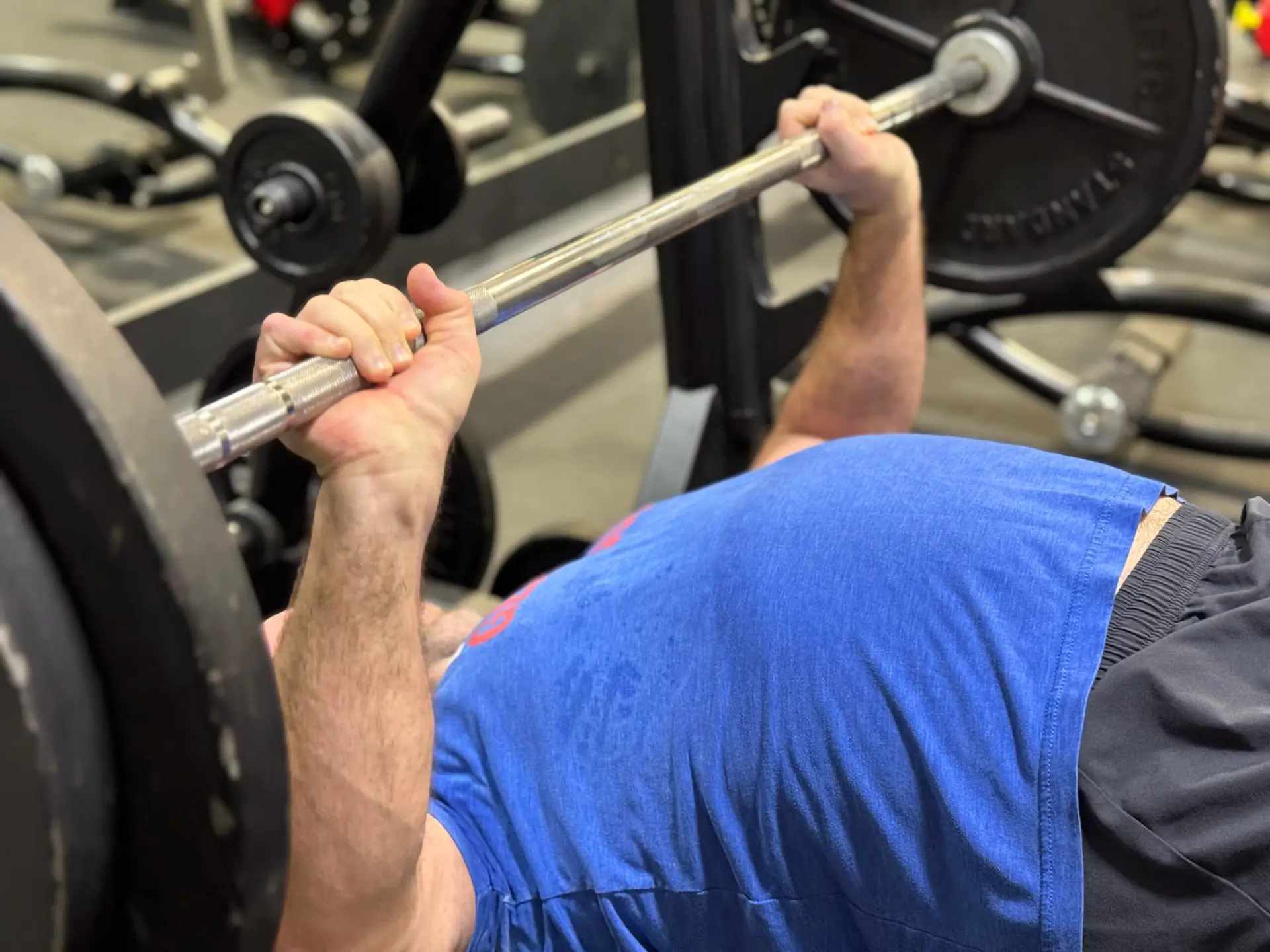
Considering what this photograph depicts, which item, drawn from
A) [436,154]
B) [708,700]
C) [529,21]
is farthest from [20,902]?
[529,21]

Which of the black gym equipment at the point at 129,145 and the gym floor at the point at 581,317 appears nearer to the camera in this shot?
the gym floor at the point at 581,317

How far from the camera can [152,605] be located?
408mm

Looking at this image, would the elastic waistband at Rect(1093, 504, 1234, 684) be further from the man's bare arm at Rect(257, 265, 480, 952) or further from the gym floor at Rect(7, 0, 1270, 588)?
the gym floor at Rect(7, 0, 1270, 588)

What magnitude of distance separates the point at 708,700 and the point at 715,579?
8cm

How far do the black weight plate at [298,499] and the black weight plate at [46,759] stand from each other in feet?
3.00

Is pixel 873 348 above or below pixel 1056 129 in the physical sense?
below

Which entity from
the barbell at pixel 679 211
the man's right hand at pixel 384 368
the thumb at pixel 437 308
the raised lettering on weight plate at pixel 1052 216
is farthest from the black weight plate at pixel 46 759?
the raised lettering on weight plate at pixel 1052 216

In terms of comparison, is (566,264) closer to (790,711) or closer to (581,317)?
(790,711)

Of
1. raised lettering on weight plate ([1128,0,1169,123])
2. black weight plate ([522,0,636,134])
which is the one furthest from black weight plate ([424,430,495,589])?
black weight plate ([522,0,636,134])

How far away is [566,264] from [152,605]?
48cm

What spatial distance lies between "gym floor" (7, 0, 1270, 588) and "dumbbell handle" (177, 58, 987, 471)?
72 centimetres

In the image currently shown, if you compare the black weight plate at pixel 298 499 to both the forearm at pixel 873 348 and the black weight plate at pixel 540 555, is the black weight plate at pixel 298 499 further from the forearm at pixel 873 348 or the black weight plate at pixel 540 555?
the forearm at pixel 873 348

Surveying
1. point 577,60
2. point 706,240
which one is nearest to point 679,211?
point 706,240

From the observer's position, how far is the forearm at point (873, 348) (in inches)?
48.6
